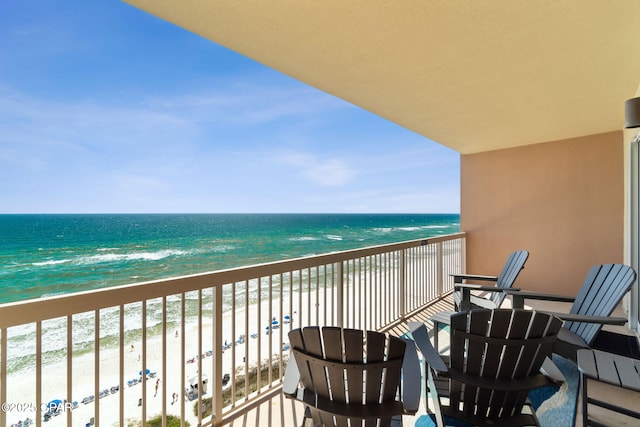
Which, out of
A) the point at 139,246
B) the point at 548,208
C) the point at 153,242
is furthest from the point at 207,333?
the point at 153,242

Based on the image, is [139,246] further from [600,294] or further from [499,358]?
[499,358]

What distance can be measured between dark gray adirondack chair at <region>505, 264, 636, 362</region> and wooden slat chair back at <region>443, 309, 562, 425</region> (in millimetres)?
1117

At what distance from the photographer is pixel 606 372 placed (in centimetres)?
185

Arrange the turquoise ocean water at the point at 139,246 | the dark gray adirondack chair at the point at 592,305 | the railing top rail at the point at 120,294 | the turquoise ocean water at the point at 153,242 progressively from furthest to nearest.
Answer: the turquoise ocean water at the point at 153,242 → the turquoise ocean water at the point at 139,246 → the dark gray adirondack chair at the point at 592,305 → the railing top rail at the point at 120,294

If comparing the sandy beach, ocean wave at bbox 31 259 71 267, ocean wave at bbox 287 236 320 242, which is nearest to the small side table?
the sandy beach

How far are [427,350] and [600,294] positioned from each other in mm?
2164

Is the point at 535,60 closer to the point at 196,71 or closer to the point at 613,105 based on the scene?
the point at 613,105

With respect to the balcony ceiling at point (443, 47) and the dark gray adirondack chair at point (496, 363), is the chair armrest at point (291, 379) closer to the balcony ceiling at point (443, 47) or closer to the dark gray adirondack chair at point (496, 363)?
the dark gray adirondack chair at point (496, 363)

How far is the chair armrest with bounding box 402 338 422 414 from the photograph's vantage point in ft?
4.63

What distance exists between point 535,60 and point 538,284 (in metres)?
4.40

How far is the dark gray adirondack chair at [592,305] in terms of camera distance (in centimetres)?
252

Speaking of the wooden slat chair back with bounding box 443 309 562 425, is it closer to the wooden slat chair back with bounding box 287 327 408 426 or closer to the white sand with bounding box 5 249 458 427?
the wooden slat chair back with bounding box 287 327 408 426

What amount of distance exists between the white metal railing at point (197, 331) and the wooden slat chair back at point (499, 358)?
134 cm

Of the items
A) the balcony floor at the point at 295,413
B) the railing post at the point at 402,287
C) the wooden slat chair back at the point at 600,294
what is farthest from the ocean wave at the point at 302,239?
the balcony floor at the point at 295,413
